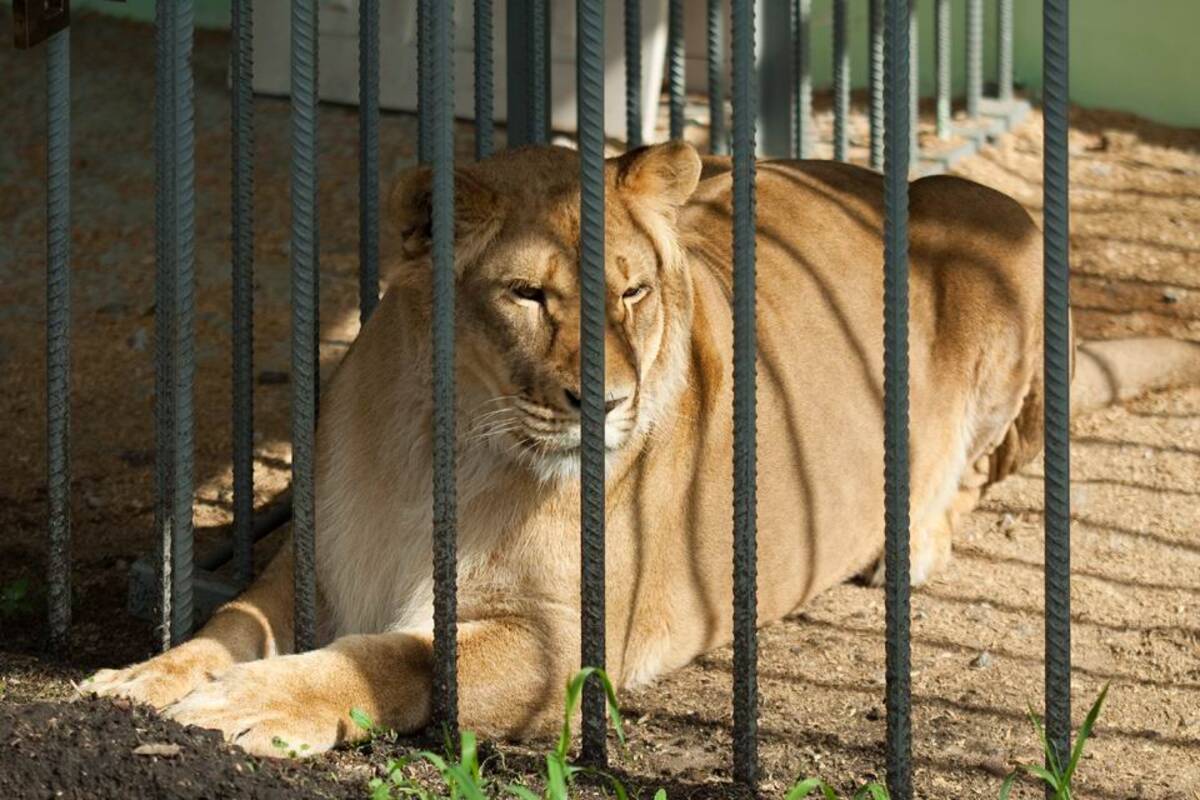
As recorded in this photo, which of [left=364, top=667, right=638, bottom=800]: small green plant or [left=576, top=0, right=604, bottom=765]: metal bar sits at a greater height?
[left=576, top=0, right=604, bottom=765]: metal bar

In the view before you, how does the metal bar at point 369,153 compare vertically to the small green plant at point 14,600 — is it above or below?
above

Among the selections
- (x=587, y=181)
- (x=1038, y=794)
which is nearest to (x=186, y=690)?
(x=587, y=181)

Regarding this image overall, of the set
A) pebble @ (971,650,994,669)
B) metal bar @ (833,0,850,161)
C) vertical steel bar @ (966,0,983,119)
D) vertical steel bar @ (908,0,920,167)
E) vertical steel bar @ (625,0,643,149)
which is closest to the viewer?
pebble @ (971,650,994,669)

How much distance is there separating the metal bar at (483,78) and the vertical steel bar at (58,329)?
81cm

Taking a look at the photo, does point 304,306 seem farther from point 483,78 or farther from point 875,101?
point 875,101

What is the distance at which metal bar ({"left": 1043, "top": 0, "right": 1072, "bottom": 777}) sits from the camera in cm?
288

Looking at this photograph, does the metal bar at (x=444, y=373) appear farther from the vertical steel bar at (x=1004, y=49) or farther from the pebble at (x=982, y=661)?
the vertical steel bar at (x=1004, y=49)

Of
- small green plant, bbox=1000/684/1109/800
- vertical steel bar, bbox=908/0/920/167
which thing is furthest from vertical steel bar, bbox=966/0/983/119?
small green plant, bbox=1000/684/1109/800

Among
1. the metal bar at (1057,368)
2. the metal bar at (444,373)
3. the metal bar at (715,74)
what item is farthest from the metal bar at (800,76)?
the metal bar at (1057,368)

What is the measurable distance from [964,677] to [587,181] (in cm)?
153

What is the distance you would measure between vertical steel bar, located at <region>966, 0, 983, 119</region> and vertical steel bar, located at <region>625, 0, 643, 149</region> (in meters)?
2.26

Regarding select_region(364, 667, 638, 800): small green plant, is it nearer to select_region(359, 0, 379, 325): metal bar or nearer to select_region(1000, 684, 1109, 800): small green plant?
select_region(1000, 684, 1109, 800): small green plant

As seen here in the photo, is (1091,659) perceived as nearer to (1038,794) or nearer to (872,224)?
(1038,794)

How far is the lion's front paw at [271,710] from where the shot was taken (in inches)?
129
